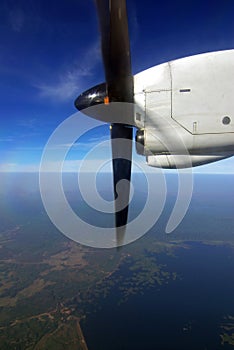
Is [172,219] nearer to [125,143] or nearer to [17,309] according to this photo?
[125,143]

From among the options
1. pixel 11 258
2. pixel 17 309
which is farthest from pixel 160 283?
pixel 11 258


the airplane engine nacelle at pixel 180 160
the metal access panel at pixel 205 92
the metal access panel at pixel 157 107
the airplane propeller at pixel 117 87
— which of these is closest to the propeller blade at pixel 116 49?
the airplane propeller at pixel 117 87

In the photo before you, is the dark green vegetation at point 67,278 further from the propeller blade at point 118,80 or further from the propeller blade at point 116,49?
the propeller blade at point 116,49

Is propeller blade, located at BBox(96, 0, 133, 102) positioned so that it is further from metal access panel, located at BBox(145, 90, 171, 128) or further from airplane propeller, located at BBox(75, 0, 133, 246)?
metal access panel, located at BBox(145, 90, 171, 128)

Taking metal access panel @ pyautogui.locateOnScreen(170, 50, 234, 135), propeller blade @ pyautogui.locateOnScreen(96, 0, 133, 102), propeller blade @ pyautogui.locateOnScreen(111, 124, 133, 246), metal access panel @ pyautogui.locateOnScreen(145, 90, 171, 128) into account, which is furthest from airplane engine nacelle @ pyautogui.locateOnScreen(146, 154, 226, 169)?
propeller blade @ pyautogui.locateOnScreen(96, 0, 133, 102)

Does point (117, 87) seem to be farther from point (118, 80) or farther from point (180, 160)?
point (180, 160)

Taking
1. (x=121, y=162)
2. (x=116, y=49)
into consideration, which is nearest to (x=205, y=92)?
(x=116, y=49)
